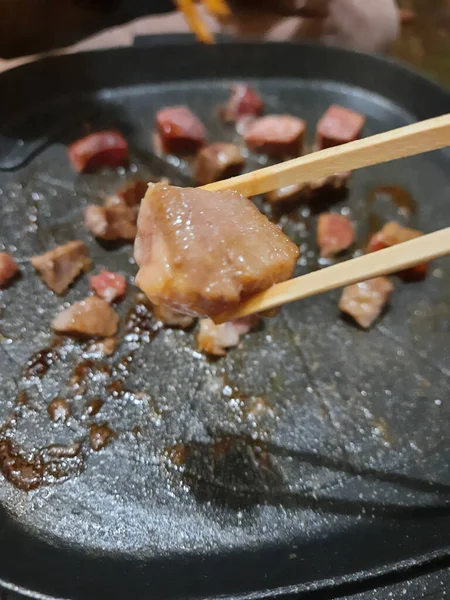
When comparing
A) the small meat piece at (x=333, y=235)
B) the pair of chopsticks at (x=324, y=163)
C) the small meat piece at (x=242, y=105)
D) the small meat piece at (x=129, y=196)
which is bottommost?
the small meat piece at (x=333, y=235)

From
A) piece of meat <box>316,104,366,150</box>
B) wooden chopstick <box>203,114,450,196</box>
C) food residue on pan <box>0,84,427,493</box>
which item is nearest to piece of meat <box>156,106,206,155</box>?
food residue on pan <box>0,84,427,493</box>

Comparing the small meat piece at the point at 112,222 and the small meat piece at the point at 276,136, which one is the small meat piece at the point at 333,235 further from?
the small meat piece at the point at 112,222

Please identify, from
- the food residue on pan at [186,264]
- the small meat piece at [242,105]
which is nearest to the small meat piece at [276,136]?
the food residue on pan at [186,264]

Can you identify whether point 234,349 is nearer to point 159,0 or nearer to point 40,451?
point 40,451

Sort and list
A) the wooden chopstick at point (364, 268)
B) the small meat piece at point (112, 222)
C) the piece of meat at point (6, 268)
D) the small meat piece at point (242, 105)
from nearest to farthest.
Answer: the wooden chopstick at point (364, 268)
the piece of meat at point (6, 268)
the small meat piece at point (112, 222)
the small meat piece at point (242, 105)

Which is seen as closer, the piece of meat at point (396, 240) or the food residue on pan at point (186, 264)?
the food residue on pan at point (186, 264)

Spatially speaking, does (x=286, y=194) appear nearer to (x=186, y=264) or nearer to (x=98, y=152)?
(x=98, y=152)

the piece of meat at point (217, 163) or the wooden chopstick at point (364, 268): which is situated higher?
the wooden chopstick at point (364, 268)
